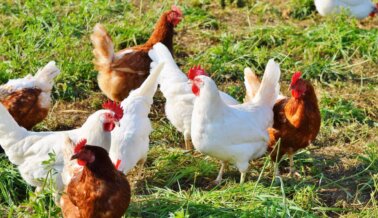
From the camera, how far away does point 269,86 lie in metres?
5.96

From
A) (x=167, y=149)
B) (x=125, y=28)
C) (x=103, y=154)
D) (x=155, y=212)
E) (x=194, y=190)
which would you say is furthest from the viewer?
(x=125, y=28)

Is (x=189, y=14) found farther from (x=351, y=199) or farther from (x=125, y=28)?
(x=351, y=199)

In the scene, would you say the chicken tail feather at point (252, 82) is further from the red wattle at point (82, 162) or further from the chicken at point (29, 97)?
the red wattle at point (82, 162)

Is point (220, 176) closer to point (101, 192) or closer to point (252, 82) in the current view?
point (252, 82)

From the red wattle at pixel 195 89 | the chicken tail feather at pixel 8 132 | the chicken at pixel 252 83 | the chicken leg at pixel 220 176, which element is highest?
the red wattle at pixel 195 89

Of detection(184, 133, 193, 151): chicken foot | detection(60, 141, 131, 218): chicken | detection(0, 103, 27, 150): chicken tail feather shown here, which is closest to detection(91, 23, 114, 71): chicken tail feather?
detection(184, 133, 193, 151): chicken foot

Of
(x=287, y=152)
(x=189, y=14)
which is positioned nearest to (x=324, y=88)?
(x=287, y=152)

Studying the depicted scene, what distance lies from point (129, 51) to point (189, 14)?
2151 mm

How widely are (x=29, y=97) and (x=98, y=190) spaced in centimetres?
196

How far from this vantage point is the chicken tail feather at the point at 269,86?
231 inches

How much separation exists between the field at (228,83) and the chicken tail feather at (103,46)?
1.57 feet

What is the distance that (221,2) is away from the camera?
937 cm

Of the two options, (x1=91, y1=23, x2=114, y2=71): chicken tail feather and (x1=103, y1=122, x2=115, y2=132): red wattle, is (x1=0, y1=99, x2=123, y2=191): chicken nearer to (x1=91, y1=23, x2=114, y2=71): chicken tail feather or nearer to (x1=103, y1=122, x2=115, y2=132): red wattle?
(x1=103, y1=122, x2=115, y2=132): red wattle

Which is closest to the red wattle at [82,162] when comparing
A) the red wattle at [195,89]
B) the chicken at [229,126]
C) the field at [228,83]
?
the field at [228,83]
